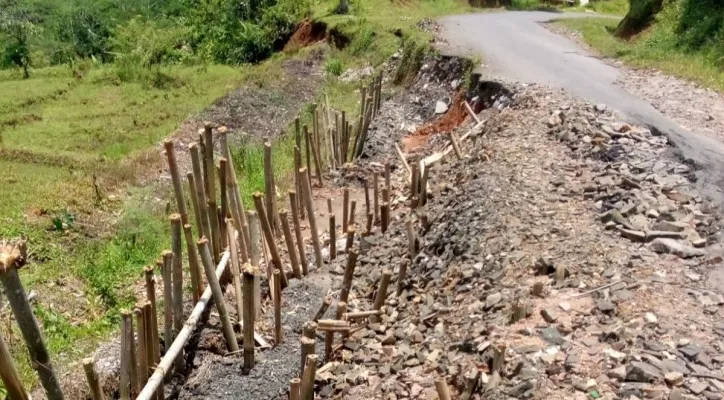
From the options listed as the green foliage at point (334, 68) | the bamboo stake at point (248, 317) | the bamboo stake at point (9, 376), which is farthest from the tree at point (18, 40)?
the bamboo stake at point (9, 376)

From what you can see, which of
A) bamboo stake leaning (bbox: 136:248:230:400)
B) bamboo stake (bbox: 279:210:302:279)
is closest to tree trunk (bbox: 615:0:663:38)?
bamboo stake (bbox: 279:210:302:279)

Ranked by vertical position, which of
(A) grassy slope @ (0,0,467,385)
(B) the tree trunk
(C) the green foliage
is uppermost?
(B) the tree trunk

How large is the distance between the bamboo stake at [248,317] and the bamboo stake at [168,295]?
0.59 metres

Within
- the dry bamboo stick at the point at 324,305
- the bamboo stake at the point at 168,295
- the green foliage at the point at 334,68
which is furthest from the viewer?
the green foliage at the point at 334,68

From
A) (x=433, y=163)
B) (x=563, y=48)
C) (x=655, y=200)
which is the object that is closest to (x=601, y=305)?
(x=655, y=200)

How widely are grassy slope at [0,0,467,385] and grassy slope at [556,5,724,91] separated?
4.97 metres

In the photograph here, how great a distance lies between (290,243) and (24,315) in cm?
398

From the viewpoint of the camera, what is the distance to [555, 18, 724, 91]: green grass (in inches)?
467

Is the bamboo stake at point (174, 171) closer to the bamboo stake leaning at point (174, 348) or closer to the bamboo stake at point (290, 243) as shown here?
the bamboo stake leaning at point (174, 348)

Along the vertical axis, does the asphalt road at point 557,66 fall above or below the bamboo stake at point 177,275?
above

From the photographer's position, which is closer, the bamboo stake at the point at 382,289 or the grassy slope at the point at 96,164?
the bamboo stake at the point at 382,289

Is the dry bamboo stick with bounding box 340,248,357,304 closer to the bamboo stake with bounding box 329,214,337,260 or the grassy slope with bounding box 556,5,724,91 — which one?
the bamboo stake with bounding box 329,214,337,260

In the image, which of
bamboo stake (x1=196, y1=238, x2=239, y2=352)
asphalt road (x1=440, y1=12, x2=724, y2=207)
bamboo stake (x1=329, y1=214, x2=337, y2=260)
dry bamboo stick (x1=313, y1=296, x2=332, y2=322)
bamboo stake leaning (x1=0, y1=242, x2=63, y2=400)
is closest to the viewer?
bamboo stake leaning (x1=0, y1=242, x2=63, y2=400)

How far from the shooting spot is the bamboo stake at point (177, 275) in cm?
482
